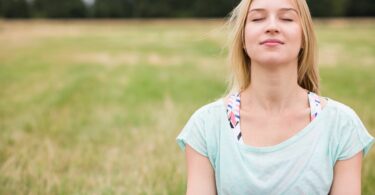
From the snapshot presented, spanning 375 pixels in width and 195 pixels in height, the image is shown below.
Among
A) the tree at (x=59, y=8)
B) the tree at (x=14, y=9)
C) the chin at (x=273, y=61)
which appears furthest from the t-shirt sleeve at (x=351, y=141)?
the tree at (x=59, y=8)

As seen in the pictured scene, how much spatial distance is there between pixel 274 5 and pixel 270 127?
635 millimetres

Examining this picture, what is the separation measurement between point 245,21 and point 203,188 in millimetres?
916

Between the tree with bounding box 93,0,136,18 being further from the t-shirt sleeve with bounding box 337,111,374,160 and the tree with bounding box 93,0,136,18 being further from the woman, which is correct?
the t-shirt sleeve with bounding box 337,111,374,160

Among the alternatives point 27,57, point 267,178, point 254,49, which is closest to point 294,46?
point 254,49

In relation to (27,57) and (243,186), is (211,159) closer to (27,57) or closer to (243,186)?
(243,186)

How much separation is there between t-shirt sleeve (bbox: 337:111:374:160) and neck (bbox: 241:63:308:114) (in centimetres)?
30

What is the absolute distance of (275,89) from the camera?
277cm

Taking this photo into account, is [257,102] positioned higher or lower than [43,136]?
higher

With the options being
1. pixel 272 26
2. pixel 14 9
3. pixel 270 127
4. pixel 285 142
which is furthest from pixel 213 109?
pixel 14 9

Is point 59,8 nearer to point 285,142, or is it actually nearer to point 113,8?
point 113,8

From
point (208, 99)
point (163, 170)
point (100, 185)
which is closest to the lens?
point (100, 185)

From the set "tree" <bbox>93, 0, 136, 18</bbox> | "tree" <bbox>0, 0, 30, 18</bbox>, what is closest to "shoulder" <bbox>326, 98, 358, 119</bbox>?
"tree" <bbox>93, 0, 136, 18</bbox>

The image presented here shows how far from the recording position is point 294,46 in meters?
2.68

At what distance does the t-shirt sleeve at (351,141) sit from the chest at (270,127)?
209 mm
